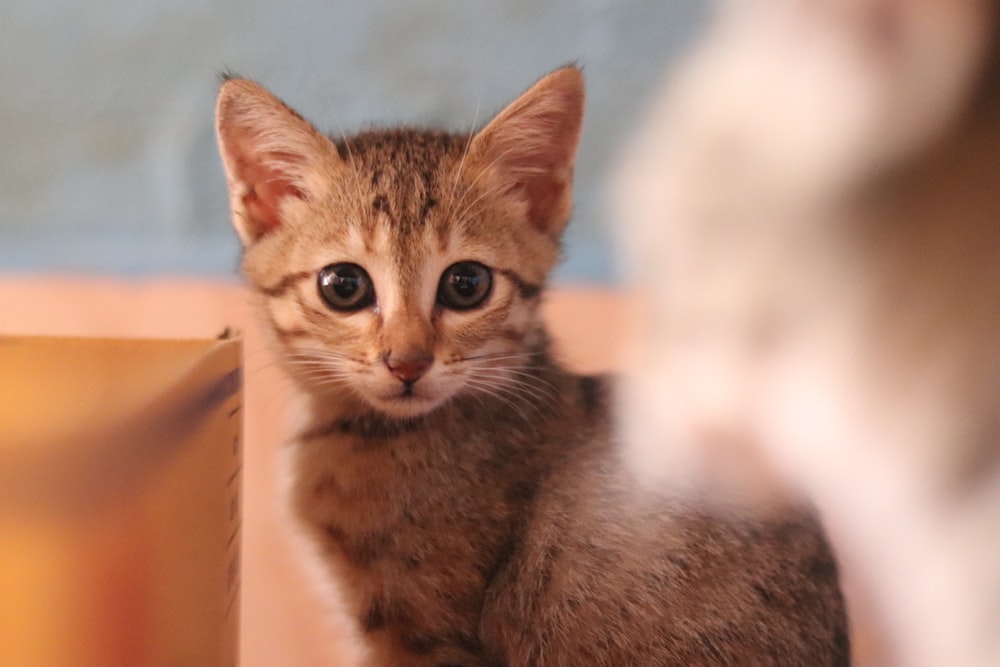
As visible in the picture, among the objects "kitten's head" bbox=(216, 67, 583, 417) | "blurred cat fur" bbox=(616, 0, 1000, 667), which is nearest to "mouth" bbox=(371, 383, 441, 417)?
"kitten's head" bbox=(216, 67, 583, 417)

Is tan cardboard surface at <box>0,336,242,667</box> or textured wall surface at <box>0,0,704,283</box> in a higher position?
textured wall surface at <box>0,0,704,283</box>

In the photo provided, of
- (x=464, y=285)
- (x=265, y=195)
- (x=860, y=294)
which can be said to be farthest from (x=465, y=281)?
(x=860, y=294)

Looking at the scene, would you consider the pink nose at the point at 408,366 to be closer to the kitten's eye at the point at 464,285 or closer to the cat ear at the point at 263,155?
the kitten's eye at the point at 464,285

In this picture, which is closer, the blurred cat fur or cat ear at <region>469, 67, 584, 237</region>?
the blurred cat fur

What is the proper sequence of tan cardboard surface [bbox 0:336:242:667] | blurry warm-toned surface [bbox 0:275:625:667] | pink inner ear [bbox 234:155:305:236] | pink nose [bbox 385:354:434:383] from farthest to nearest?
1. blurry warm-toned surface [bbox 0:275:625:667]
2. pink inner ear [bbox 234:155:305:236]
3. pink nose [bbox 385:354:434:383]
4. tan cardboard surface [bbox 0:336:242:667]

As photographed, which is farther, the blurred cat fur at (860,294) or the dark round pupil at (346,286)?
the dark round pupil at (346,286)

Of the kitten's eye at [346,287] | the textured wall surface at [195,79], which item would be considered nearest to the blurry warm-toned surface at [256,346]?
the textured wall surface at [195,79]

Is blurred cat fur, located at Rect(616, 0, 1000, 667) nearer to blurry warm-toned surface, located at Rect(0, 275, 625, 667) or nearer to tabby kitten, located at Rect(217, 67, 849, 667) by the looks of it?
tabby kitten, located at Rect(217, 67, 849, 667)
